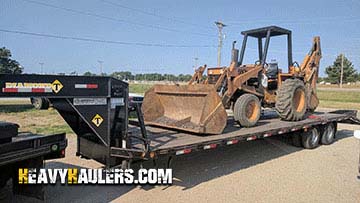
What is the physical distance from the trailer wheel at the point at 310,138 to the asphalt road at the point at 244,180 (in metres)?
0.30

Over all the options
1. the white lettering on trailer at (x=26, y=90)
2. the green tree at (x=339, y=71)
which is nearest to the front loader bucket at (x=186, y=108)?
the white lettering on trailer at (x=26, y=90)

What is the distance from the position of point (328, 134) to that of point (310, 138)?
119cm

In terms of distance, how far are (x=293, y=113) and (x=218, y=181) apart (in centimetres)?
354

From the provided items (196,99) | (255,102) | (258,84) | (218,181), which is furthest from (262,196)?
(258,84)

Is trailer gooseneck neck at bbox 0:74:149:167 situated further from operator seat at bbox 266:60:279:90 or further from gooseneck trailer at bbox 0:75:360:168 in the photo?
operator seat at bbox 266:60:279:90

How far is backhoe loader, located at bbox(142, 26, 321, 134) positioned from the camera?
5883mm

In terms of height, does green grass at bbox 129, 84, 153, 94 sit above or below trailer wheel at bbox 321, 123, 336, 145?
above

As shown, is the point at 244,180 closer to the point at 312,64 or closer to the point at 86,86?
the point at 86,86

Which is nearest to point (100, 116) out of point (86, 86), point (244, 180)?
point (86, 86)

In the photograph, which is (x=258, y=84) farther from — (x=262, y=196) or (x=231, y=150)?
(x=262, y=196)

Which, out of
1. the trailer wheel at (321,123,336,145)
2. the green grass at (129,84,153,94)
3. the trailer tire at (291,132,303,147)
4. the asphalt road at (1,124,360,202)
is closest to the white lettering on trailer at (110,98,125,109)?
the asphalt road at (1,124,360,202)

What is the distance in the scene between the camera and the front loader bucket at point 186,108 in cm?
577

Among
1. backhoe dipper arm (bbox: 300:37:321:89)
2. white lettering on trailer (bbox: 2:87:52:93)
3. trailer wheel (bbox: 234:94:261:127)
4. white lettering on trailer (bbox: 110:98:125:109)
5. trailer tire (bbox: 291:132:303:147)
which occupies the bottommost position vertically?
trailer tire (bbox: 291:132:303:147)

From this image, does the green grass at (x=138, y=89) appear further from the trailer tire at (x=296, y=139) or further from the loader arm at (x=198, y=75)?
the trailer tire at (x=296, y=139)
